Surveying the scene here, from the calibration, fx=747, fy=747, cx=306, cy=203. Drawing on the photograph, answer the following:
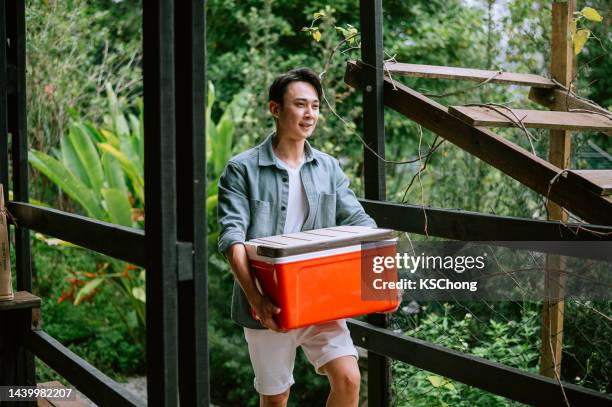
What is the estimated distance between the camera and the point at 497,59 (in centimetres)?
609

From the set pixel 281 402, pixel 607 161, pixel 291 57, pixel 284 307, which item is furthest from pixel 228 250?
pixel 291 57

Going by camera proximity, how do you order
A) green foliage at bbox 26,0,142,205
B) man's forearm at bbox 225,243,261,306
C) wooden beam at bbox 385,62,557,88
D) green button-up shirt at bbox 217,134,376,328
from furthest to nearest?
1. green foliage at bbox 26,0,142,205
2. wooden beam at bbox 385,62,557,88
3. green button-up shirt at bbox 217,134,376,328
4. man's forearm at bbox 225,243,261,306

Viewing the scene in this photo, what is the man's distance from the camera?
98.2 inches

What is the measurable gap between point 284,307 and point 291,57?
5.90 metres

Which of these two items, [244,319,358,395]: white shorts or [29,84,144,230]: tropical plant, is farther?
[29,84,144,230]: tropical plant

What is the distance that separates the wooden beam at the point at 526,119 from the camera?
8.24 ft

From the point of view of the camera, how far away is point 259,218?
2.51 metres

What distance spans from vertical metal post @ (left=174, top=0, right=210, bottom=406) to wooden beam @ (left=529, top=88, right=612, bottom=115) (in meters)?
1.86

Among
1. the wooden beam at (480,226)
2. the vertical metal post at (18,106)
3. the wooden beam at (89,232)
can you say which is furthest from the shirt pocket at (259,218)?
the vertical metal post at (18,106)

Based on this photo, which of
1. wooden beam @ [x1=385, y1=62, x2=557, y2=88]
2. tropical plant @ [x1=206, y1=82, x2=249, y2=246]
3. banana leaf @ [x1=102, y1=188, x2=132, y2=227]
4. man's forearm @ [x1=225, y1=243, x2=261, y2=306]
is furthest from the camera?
tropical plant @ [x1=206, y1=82, x2=249, y2=246]

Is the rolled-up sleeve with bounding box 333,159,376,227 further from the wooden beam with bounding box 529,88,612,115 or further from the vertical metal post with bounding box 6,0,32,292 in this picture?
the vertical metal post with bounding box 6,0,32,292

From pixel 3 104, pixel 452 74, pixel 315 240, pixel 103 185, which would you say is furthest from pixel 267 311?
pixel 103 185

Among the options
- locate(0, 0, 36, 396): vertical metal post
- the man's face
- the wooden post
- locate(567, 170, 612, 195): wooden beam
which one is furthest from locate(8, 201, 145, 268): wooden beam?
the wooden post

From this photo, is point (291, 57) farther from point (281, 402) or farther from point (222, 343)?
point (281, 402)
